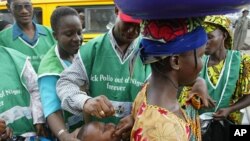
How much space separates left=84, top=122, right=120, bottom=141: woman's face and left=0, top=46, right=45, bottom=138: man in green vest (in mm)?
649

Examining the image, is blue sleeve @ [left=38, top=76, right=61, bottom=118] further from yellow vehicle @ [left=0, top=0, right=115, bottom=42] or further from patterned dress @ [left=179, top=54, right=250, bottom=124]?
yellow vehicle @ [left=0, top=0, right=115, bottom=42]

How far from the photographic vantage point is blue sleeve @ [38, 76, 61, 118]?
2.53 meters

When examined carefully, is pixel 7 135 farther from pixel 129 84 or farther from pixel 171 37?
pixel 171 37

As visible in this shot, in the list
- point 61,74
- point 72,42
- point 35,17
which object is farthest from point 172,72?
point 35,17

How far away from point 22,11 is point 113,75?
1.98 m

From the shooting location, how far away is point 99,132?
2.11 meters

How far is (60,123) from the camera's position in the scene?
2.49 metres

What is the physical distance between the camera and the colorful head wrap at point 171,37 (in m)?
1.75

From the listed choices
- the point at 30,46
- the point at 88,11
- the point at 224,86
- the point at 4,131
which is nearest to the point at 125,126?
the point at 4,131

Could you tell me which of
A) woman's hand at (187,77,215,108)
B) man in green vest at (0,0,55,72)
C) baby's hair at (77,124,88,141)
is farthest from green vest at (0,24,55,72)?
woman's hand at (187,77,215,108)

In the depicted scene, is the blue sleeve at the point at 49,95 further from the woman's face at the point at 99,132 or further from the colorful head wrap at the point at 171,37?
the colorful head wrap at the point at 171,37

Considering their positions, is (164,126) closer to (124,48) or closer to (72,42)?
(124,48)

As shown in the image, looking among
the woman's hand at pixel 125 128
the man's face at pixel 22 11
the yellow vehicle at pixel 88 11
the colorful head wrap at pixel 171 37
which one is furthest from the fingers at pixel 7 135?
the yellow vehicle at pixel 88 11

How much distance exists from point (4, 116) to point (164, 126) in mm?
1267
